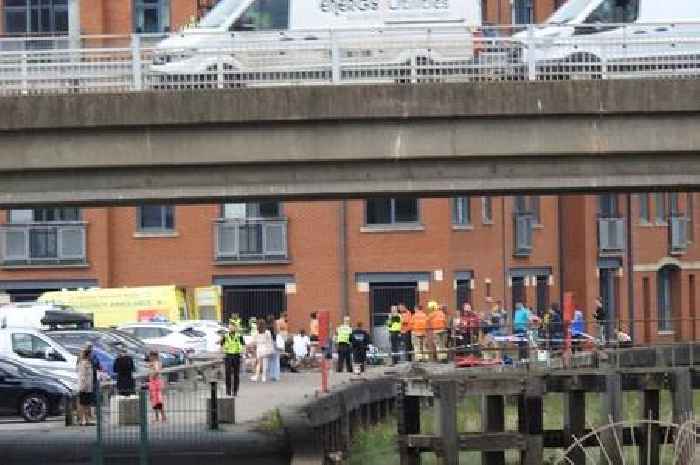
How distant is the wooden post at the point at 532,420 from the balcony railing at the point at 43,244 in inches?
1437

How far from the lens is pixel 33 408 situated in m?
45.7

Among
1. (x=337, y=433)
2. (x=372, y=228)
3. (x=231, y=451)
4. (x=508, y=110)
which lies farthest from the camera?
(x=372, y=228)

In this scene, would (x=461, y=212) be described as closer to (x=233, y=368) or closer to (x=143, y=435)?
(x=233, y=368)

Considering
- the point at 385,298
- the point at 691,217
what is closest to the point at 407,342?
the point at 385,298

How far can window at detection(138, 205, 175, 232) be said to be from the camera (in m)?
73.9

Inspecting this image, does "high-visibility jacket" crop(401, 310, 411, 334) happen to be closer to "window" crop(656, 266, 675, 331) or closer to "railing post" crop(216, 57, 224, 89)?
"window" crop(656, 266, 675, 331)

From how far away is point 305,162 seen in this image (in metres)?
30.4

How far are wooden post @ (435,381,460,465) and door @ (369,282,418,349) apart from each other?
110ft

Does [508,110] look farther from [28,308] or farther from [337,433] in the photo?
[28,308]

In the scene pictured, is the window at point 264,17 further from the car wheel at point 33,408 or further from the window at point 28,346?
the window at point 28,346

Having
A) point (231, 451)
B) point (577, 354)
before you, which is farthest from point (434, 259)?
point (231, 451)

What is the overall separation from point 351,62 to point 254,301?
4257 centimetres

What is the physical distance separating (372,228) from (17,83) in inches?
1650

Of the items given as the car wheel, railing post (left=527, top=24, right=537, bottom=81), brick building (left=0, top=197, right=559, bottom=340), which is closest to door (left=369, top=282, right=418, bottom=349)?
brick building (left=0, top=197, right=559, bottom=340)
